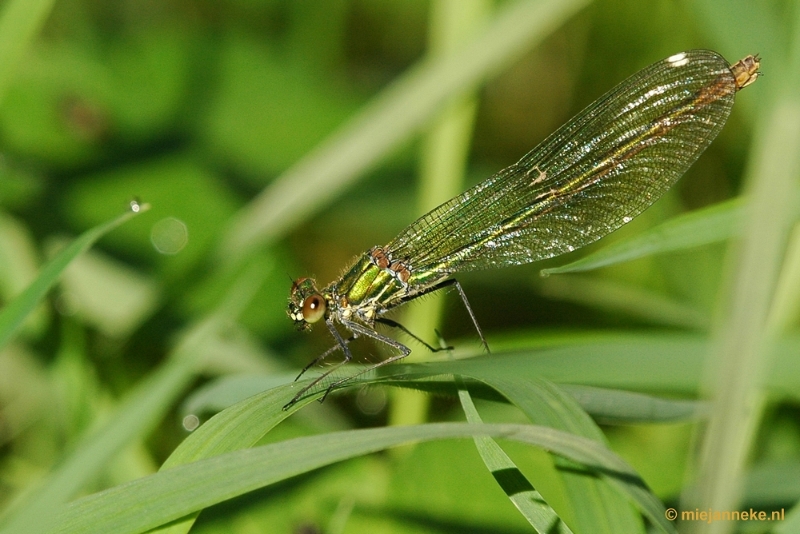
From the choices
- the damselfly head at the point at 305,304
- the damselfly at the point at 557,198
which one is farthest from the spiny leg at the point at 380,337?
the damselfly head at the point at 305,304

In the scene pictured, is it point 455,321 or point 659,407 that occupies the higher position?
point 455,321

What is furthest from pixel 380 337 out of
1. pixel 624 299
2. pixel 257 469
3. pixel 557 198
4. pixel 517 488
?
pixel 624 299

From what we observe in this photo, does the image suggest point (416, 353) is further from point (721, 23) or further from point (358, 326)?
point (721, 23)

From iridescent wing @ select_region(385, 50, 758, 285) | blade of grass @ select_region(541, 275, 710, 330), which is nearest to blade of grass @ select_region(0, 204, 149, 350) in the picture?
iridescent wing @ select_region(385, 50, 758, 285)

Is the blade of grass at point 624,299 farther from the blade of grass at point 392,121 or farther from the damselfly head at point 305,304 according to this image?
the damselfly head at point 305,304

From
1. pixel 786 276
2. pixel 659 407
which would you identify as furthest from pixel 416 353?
pixel 659 407
